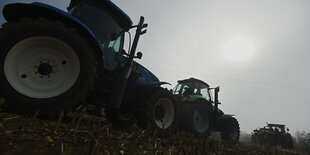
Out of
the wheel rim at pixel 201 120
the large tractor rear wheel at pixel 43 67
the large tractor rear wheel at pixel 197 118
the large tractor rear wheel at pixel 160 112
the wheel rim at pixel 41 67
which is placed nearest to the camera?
the large tractor rear wheel at pixel 43 67

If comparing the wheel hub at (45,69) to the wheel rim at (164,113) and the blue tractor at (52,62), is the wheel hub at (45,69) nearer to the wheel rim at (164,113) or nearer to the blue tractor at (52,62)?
the blue tractor at (52,62)

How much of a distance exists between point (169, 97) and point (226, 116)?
6460 millimetres

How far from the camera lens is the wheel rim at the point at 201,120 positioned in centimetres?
913

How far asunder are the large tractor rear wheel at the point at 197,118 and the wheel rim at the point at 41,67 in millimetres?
5672

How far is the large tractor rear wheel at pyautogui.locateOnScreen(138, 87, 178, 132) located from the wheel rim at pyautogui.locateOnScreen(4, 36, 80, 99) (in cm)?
200

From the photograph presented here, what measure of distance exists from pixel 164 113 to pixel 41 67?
10.2 feet

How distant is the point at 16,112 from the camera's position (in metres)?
2.98

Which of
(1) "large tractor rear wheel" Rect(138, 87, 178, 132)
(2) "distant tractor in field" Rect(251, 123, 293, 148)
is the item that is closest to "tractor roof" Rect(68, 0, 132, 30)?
(1) "large tractor rear wheel" Rect(138, 87, 178, 132)

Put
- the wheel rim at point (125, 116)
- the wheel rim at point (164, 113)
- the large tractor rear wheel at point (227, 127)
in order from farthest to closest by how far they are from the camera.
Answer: the large tractor rear wheel at point (227, 127) < the wheel rim at point (125, 116) < the wheel rim at point (164, 113)

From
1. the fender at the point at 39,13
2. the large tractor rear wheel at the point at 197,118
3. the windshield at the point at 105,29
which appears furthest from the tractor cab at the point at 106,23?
the large tractor rear wheel at the point at 197,118

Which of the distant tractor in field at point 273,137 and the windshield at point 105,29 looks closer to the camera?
the windshield at point 105,29

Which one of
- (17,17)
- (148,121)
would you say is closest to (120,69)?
(148,121)

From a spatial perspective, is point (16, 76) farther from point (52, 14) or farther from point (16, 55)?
point (52, 14)

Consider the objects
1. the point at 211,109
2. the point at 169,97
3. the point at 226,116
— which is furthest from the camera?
the point at 226,116
